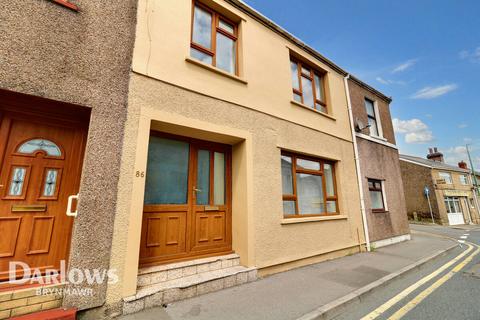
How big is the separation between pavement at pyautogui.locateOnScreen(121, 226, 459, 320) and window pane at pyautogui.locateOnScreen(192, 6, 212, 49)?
212 inches

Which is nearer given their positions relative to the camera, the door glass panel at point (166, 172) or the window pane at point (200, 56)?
the door glass panel at point (166, 172)

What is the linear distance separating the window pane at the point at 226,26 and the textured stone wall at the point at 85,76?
261 cm

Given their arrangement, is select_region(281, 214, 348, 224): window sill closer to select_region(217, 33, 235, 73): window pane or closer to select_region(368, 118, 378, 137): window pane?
select_region(217, 33, 235, 73): window pane

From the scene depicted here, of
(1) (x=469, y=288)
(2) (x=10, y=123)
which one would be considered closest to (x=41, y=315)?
(2) (x=10, y=123)

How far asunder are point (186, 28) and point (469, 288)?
7.94 meters

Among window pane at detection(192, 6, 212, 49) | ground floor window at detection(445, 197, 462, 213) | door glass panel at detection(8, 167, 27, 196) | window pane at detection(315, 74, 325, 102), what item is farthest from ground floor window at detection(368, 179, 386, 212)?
ground floor window at detection(445, 197, 462, 213)

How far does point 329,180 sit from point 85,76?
6.93m

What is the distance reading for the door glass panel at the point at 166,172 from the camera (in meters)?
4.01

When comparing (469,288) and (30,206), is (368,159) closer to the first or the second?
(469,288)

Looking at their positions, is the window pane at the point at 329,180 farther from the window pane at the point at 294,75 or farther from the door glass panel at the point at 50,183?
the door glass panel at the point at 50,183

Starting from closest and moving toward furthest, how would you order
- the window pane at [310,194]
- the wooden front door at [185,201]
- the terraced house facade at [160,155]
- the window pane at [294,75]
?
the terraced house facade at [160,155] < the wooden front door at [185,201] < the window pane at [310,194] < the window pane at [294,75]

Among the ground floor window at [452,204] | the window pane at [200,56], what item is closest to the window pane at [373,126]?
the window pane at [200,56]

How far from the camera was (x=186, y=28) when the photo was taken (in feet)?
14.9

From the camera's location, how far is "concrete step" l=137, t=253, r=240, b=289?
3432mm
